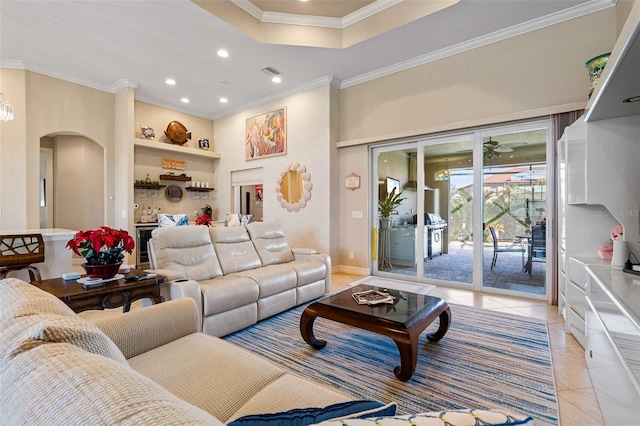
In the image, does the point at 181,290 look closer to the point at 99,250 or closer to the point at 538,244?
the point at 99,250

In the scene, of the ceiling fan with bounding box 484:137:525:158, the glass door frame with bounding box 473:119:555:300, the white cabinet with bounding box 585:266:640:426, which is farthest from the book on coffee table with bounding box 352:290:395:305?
the ceiling fan with bounding box 484:137:525:158

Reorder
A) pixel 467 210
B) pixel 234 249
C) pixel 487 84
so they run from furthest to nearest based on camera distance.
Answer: pixel 467 210, pixel 487 84, pixel 234 249

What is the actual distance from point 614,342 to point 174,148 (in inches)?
281

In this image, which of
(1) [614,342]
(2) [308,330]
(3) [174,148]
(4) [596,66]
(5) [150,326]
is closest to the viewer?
(1) [614,342]

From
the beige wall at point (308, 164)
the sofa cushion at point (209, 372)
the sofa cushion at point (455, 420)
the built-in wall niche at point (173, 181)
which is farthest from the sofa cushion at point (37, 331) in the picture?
the built-in wall niche at point (173, 181)

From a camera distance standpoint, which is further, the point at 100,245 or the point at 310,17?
the point at 310,17

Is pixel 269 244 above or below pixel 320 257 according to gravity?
above

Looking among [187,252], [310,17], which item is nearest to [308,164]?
[310,17]

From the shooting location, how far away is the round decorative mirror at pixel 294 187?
5543mm

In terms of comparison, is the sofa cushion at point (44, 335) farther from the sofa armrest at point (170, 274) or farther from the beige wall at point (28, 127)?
the beige wall at point (28, 127)

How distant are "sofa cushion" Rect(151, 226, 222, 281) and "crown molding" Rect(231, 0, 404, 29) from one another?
3066 millimetres

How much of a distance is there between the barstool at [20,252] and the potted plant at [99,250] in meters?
1.60

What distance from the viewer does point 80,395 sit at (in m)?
0.51

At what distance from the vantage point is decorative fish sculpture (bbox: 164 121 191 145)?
6465 millimetres
